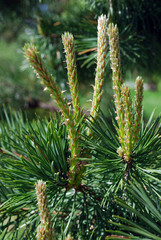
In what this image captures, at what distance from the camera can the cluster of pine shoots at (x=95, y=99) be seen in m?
0.26

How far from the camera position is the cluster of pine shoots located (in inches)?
10.3

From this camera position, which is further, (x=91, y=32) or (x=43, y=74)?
(x=91, y=32)

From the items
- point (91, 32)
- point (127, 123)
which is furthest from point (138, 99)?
point (91, 32)

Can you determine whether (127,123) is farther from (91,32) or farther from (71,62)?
(91,32)

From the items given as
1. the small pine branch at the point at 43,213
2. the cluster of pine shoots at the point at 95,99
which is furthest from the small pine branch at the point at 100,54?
the small pine branch at the point at 43,213

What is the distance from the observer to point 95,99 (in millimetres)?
329

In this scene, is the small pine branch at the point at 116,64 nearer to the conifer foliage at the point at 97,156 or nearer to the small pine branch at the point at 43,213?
the conifer foliage at the point at 97,156

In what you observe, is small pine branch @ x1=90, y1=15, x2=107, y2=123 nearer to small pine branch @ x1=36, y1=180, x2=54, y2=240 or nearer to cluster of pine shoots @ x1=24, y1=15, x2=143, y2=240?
cluster of pine shoots @ x1=24, y1=15, x2=143, y2=240

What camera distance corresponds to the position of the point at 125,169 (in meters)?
0.33

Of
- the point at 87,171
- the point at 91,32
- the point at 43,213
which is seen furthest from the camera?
the point at 91,32

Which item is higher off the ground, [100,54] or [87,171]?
[100,54]

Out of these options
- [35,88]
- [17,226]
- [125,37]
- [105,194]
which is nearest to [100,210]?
[105,194]

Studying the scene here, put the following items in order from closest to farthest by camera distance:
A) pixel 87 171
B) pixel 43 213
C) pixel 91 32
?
pixel 43 213, pixel 87 171, pixel 91 32

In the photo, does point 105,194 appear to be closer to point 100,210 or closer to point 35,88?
point 100,210
